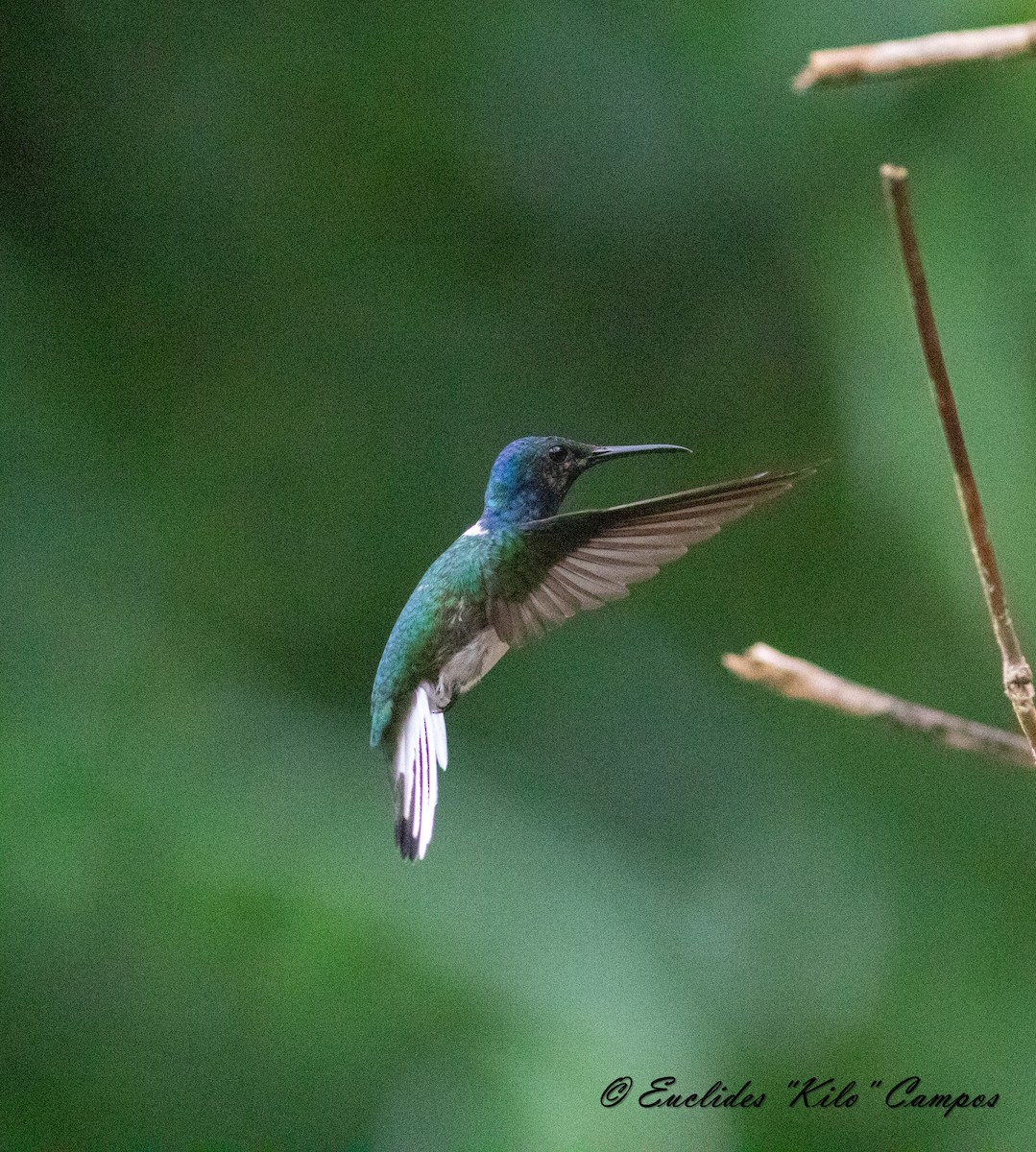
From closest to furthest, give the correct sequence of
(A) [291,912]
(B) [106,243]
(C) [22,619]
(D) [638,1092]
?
1. (D) [638,1092]
2. (A) [291,912]
3. (C) [22,619]
4. (B) [106,243]

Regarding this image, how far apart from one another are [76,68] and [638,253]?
0.71 metres

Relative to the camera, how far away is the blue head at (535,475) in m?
0.70

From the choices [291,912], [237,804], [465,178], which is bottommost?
[291,912]

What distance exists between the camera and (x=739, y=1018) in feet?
4.76

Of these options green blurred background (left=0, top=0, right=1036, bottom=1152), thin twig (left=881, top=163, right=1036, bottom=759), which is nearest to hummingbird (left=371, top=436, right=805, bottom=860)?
thin twig (left=881, top=163, right=1036, bottom=759)

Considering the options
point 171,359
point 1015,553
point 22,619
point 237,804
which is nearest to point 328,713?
point 237,804

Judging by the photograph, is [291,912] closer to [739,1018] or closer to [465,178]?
[739,1018]

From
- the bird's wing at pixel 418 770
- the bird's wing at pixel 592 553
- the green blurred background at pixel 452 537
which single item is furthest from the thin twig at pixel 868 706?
the green blurred background at pixel 452 537

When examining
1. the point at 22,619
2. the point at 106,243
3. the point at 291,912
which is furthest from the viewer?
the point at 106,243

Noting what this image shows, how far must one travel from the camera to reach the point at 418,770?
668 millimetres

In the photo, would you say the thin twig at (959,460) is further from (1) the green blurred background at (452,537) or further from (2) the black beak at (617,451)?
(1) the green blurred background at (452,537)

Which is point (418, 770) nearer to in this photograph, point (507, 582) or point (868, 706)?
point (507, 582)

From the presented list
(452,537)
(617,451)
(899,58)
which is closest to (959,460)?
(899,58)

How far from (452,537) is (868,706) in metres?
1.12
